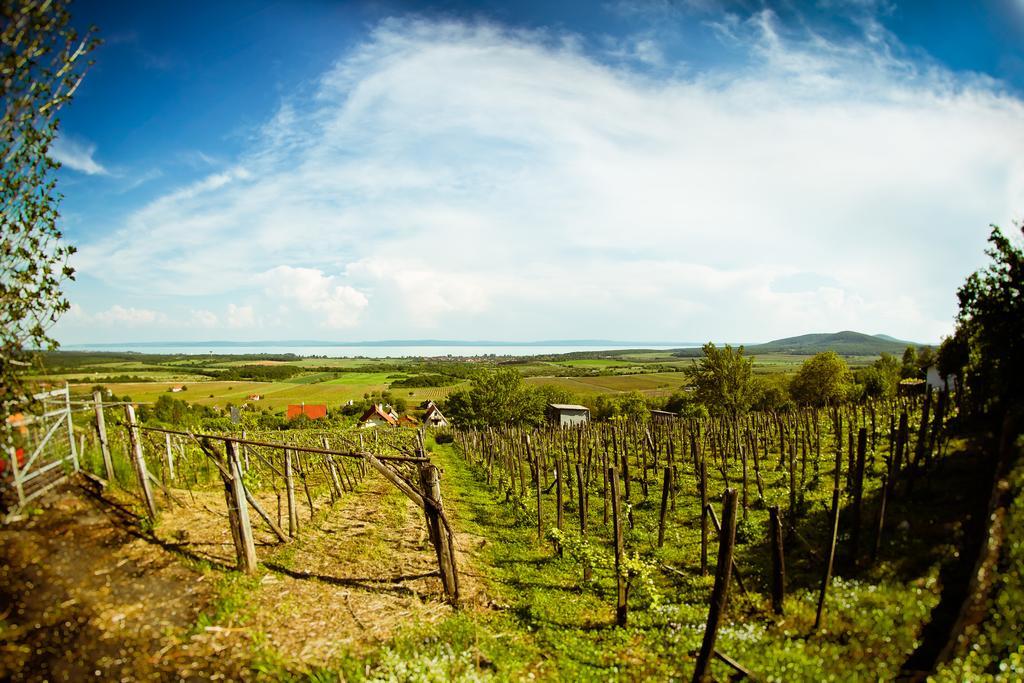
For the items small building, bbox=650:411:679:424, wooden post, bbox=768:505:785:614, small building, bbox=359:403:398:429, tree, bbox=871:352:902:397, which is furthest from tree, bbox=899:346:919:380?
wooden post, bbox=768:505:785:614

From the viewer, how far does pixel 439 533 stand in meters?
8.88

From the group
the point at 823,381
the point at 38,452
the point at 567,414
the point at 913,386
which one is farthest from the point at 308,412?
the point at 913,386

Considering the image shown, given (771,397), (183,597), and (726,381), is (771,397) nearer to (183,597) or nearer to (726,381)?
(726,381)

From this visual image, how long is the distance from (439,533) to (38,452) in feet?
29.0

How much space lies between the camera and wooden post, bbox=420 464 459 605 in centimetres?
881

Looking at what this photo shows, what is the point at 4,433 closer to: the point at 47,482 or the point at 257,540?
the point at 47,482

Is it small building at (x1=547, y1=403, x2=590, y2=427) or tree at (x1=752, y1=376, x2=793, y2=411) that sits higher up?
small building at (x1=547, y1=403, x2=590, y2=427)

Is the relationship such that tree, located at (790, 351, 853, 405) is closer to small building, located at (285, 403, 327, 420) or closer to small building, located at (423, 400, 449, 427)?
small building, located at (423, 400, 449, 427)

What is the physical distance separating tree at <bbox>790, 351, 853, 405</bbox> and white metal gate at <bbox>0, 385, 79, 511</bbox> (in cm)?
6849

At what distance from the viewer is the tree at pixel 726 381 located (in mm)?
56812

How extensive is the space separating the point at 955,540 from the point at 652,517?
7.77m

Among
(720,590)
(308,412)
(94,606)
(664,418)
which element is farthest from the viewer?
(308,412)

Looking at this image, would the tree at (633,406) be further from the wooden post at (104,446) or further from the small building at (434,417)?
the wooden post at (104,446)

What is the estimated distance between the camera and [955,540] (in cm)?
893
